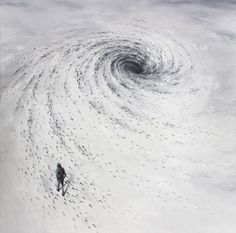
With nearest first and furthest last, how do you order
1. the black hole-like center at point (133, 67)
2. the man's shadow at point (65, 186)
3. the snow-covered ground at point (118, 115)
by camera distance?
1. the snow-covered ground at point (118, 115)
2. the man's shadow at point (65, 186)
3. the black hole-like center at point (133, 67)

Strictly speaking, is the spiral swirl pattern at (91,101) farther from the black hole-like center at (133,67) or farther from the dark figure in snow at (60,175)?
the dark figure in snow at (60,175)

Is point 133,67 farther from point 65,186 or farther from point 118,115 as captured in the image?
point 65,186

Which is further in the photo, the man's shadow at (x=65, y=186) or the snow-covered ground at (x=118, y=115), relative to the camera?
the man's shadow at (x=65, y=186)

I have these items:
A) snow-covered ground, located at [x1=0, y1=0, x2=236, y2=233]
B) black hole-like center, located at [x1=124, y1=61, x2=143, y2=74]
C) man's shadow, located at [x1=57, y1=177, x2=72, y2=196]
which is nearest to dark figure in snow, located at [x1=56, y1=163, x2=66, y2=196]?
man's shadow, located at [x1=57, y1=177, x2=72, y2=196]

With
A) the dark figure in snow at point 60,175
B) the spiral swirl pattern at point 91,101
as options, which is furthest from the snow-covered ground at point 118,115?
the dark figure in snow at point 60,175

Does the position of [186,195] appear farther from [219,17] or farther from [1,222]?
[219,17]

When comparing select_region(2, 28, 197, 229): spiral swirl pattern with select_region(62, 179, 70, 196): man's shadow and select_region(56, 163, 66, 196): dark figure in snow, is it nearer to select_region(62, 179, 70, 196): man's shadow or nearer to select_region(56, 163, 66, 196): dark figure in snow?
select_region(62, 179, 70, 196): man's shadow

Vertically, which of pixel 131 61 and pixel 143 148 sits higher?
pixel 131 61

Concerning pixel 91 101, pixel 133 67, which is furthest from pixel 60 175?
pixel 133 67

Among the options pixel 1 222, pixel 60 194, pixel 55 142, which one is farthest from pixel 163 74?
pixel 1 222
